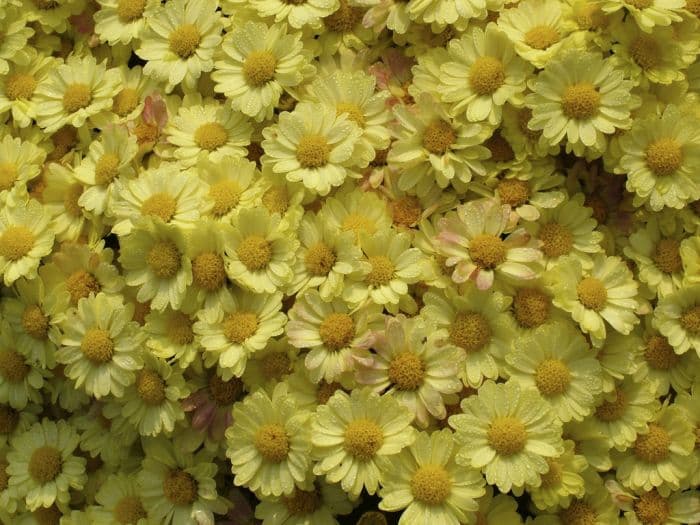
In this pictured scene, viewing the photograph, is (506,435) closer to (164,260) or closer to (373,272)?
(373,272)

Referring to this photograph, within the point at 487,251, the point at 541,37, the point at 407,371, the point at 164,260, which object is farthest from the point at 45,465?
the point at 541,37

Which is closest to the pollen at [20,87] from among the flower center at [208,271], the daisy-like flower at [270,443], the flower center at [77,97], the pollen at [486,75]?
the flower center at [77,97]

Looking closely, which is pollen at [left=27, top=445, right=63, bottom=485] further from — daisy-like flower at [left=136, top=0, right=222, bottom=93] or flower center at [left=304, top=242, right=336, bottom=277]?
daisy-like flower at [left=136, top=0, right=222, bottom=93]

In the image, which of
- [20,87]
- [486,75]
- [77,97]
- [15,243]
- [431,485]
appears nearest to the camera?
[431,485]

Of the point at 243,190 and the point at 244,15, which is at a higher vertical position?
the point at 244,15

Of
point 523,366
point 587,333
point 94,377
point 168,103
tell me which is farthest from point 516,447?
point 168,103

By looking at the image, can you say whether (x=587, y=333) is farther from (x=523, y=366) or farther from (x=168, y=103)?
(x=168, y=103)
